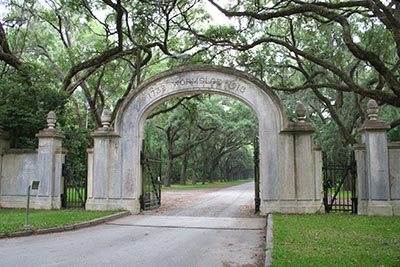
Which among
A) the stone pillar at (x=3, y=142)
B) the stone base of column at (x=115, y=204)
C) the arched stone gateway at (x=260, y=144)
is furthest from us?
the stone pillar at (x=3, y=142)

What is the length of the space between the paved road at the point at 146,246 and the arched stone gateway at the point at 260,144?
162cm

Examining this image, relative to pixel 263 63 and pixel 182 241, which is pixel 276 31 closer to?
pixel 263 63

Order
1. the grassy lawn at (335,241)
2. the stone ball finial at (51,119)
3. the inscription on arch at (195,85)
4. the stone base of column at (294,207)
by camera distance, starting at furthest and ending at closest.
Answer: the stone ball finial at (51,119)
the inscription on arch at (195,85)
the stone base of column at (294,207)
the grassy lawn at (335,241)

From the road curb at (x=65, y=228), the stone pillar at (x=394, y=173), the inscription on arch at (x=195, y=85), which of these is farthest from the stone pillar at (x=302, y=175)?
the road curb at (x=65, y=228)

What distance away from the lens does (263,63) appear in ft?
53.7

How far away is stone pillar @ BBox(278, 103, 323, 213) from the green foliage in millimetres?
9199

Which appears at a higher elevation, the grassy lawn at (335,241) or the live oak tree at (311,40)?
the live oak tree at (311,40)

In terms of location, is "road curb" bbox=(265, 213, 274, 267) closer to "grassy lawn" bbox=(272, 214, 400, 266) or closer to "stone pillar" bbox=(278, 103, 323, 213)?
"grassy lawn" bbox=(272, 214, 400, 266)

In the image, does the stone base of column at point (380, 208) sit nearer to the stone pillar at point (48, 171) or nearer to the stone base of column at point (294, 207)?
the stone base of column at point (294, 207)

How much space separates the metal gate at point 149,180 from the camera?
39.5 feet

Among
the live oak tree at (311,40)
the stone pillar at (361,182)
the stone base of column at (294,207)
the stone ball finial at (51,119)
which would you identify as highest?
the live oak tree at (311,40)

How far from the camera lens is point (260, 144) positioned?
435 inches

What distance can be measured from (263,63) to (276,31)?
2081mm

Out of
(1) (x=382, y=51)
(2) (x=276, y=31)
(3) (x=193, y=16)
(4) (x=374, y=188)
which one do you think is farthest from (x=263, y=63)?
(4) (x=374, y=188)
